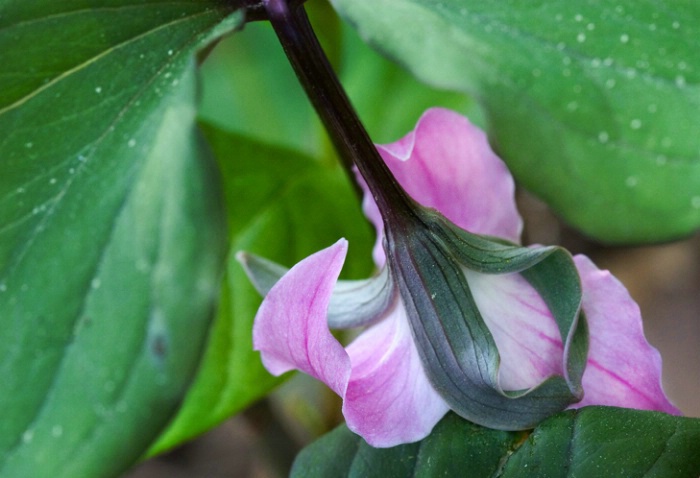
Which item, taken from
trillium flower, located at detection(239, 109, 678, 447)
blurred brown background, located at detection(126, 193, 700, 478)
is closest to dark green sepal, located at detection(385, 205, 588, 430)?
trillium flower, located at detection(239, 109, 678, 447)

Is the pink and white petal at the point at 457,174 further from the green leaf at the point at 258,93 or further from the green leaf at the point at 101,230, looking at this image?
the green leaf at the point at 258,93

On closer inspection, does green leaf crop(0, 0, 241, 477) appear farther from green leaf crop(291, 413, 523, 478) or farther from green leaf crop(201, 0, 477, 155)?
green leaf crop(201, 0, 477, 155)

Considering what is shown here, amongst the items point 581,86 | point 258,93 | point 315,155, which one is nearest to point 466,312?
point 581,86

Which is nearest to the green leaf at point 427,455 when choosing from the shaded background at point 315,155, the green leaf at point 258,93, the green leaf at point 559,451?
the green leaf at point 559,451

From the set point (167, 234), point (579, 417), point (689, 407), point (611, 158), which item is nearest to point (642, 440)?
point (579, 417)

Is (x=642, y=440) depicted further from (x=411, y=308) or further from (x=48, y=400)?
(x=48, y=400)

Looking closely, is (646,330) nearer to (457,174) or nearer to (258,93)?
(258,93)

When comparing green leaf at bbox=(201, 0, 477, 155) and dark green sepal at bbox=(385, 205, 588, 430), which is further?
green leaf at bbox=(201, 0, 477, 155)

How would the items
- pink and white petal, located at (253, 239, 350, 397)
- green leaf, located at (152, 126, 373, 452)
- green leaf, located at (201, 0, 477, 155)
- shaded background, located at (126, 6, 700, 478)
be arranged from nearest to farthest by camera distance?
pink and white petal, located at (253, 239, 350, 397)
green leaf, located at (152, 126, 373, 452)
shaded background, located at (126, 6, 700, 478)
green leaf, located at (201, 0, 477, 155)
